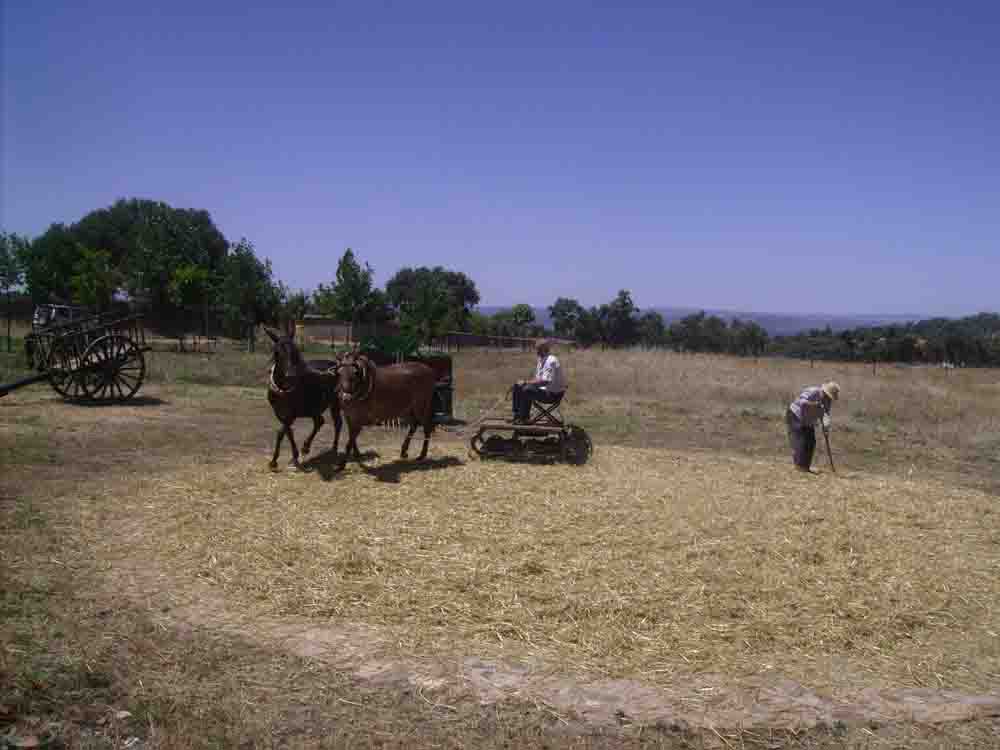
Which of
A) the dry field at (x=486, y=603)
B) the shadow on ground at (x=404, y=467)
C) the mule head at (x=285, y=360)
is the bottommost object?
the dry field at (x=486, y=603)

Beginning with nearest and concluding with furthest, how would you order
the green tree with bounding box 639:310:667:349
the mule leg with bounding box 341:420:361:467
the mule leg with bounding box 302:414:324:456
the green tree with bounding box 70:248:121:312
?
the mule leg with bounding box 341:420:361:467
the mule leg with bounding box 302:414:324:456
the green tree with bounding box 70:248:121:312
the green tree with bounding box 639:310:667:349

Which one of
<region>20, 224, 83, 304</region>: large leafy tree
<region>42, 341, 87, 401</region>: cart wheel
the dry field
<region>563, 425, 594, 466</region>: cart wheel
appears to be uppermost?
<region>20, 224, 83, 304</region>: large leafy tree

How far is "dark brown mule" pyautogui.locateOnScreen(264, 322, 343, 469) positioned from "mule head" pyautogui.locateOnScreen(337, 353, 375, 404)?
0.41 metres

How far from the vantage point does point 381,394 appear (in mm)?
9117

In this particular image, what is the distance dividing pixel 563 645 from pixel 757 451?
31.5 ft

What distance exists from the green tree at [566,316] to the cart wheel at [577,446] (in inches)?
2057

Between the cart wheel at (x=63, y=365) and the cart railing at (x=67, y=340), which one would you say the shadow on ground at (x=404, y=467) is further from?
the cart wheel at (x=63, y=365)

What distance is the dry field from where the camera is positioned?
3.98 meters

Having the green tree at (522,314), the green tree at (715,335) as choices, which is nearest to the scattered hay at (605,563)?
the green tree at (715,335)

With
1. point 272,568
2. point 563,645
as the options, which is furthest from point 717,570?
point 272,568

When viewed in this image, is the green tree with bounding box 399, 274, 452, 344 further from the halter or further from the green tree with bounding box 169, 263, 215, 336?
the halter

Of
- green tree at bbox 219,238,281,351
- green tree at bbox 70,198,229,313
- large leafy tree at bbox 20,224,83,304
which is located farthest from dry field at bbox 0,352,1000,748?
large leafy tree at bbox 20,224,83,304

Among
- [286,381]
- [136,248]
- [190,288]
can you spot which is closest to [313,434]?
[286,381]

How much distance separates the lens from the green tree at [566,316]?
6359 cm
